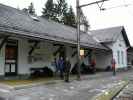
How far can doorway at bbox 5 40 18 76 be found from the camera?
46.3ft

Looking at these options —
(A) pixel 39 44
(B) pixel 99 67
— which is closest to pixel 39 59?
(A) pixel 39 44

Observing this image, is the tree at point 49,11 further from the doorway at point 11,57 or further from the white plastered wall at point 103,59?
the doorway at point 11,57

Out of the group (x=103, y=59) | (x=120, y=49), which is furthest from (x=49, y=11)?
(x=103, y=59)

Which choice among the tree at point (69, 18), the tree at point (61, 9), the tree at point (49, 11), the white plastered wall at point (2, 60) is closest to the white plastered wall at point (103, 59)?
the white plastered wall at point (2, 60)

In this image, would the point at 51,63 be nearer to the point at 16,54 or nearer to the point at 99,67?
the point at 16,54

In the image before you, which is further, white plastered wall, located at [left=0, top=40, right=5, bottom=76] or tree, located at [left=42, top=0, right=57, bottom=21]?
tree, located at [left=42, top=0, right=57, bottom=21]

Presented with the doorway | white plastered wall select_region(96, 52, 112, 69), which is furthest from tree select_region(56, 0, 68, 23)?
the doorway

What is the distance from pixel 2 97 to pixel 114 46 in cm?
2165

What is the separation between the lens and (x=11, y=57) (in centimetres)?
1443

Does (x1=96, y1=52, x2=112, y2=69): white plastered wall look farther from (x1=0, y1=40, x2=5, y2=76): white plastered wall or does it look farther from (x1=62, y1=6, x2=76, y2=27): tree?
(x1=62, y1=6, x2=76, y2=27): tree

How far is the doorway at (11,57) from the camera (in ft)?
46.3

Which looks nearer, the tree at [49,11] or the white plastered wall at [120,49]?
the white plastered wall at [120,49]

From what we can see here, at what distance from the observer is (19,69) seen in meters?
14.8

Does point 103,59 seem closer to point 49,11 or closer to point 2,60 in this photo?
point 2,60
